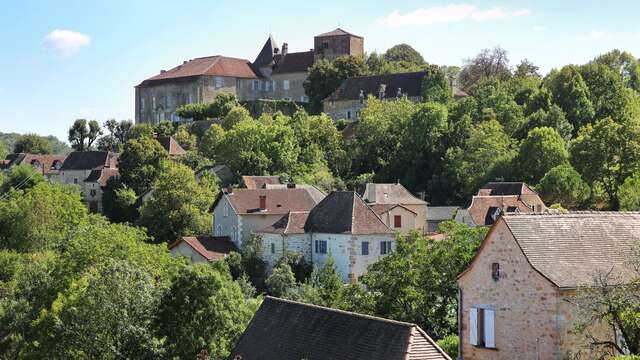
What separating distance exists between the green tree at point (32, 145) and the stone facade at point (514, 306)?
96.2 metres

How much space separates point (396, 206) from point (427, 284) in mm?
28350

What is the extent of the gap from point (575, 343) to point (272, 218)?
37.0 meters

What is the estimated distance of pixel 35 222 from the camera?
56.5 m

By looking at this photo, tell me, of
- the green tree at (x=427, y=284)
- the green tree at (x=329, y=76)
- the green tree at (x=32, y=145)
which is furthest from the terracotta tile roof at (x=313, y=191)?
the green tree at (x=32, y=145)

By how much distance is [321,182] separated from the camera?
72062 mm

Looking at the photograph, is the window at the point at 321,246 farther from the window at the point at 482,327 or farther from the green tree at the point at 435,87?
the green tree at the point at 435,87

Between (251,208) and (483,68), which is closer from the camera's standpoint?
(251,208)

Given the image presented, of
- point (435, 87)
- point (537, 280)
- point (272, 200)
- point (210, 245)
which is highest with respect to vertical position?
point (435, 87)

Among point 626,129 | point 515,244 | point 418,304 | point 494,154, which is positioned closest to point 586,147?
point 626,129

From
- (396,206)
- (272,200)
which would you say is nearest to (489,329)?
(272,200)

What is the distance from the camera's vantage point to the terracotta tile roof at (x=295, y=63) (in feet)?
359

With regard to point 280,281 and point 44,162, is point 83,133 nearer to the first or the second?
point 44,162

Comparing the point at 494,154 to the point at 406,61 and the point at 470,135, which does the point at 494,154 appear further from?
the point at 406,61

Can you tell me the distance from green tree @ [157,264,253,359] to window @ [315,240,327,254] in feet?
85.7
